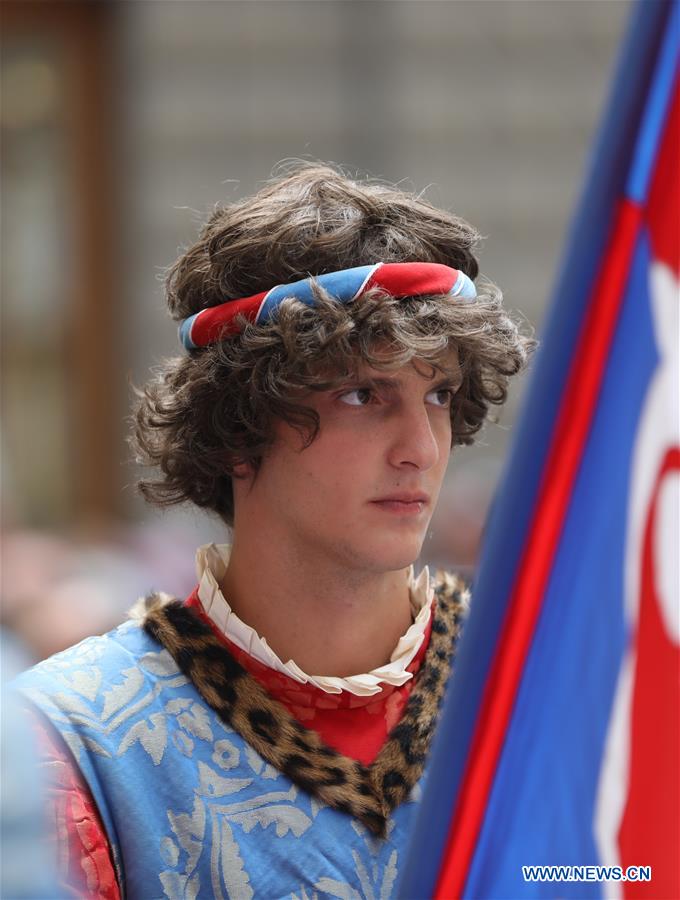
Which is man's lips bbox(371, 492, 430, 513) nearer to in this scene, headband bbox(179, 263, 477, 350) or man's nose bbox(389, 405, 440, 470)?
man's nose bbox(389, 405, 440, 470)

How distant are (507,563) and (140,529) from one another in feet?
16.9

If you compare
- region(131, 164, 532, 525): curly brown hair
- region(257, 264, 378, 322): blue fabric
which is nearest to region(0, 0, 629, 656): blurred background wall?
region(131, 164, 532, 525): curly brown hair

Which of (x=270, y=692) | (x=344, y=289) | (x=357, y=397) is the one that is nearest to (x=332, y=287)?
(x=344, y=289)

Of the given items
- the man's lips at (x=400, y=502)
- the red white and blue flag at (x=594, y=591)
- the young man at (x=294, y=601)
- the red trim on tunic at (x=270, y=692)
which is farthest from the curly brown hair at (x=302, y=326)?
the red white and blue flag at (x=594, y=591)

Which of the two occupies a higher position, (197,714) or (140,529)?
(197,714)

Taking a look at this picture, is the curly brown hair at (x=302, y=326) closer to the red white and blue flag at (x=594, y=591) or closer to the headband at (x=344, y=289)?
the headband at (x=344, y=289)

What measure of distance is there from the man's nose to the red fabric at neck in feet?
1.09

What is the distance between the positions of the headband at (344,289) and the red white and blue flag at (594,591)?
0.54 metres

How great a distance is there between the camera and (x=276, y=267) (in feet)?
6.45

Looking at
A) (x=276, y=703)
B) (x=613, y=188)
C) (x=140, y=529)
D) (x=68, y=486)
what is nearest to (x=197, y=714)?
(x=276, y=703)

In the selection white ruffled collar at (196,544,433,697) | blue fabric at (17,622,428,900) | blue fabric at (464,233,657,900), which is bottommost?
blue fabric at (17,622,428,900)

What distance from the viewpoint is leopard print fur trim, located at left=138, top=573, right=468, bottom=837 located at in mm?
→ 1855

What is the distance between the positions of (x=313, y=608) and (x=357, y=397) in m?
0.30

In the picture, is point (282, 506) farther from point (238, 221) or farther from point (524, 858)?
point (524, 858)
